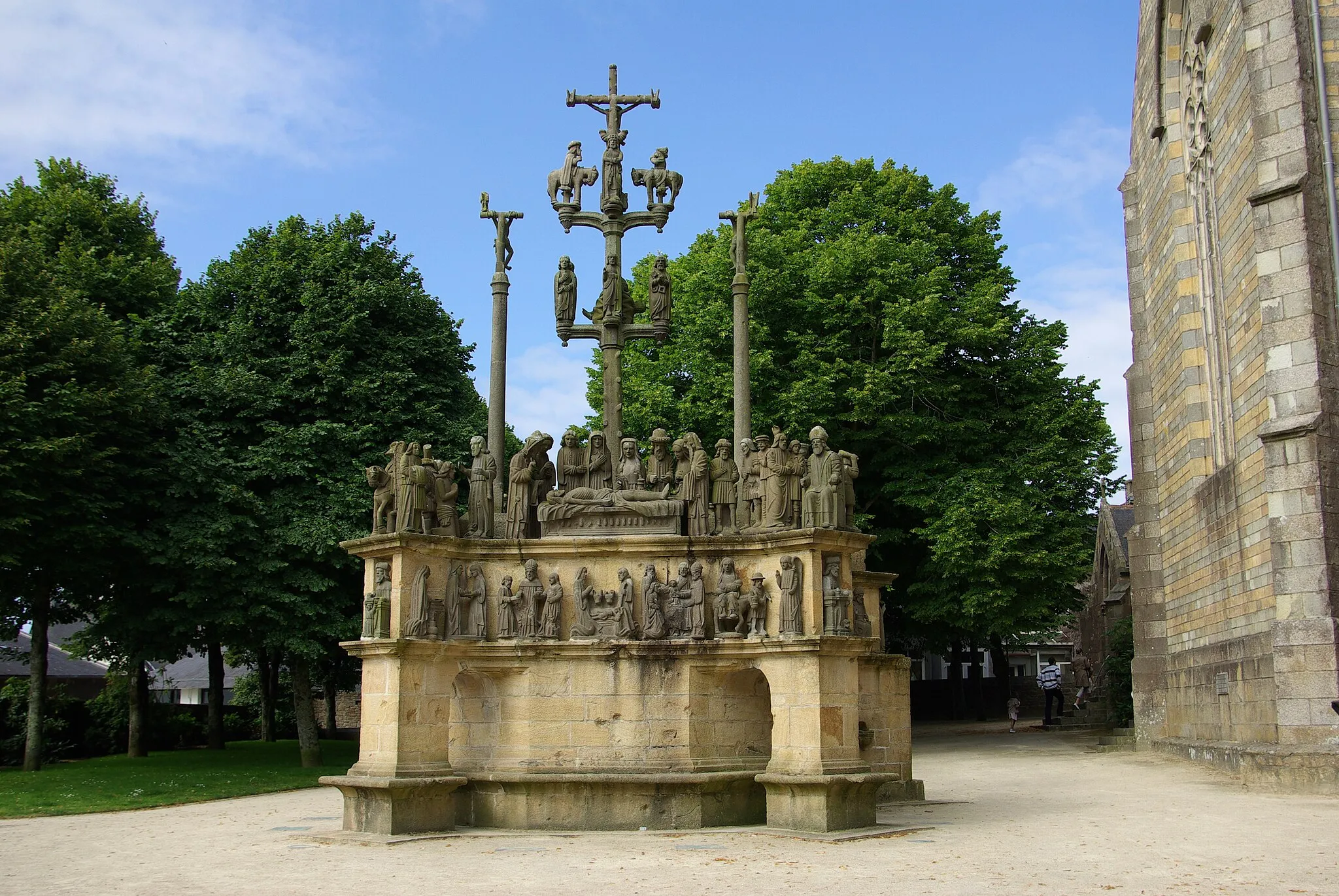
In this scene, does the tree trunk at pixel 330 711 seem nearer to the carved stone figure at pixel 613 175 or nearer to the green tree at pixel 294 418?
the green tree at pixel 294 418

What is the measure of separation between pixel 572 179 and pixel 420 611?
6806 mm

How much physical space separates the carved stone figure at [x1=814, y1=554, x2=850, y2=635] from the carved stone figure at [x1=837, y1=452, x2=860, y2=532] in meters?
0.48

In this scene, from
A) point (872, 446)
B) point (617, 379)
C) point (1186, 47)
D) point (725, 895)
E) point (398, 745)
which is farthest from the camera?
point (872, 446)

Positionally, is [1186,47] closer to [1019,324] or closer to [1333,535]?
[1019,324]

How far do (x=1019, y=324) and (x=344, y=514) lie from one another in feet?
57.2

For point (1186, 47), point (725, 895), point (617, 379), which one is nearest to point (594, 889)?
point (725, 895)

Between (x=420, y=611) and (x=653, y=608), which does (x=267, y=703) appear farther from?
(x=653, y=608)

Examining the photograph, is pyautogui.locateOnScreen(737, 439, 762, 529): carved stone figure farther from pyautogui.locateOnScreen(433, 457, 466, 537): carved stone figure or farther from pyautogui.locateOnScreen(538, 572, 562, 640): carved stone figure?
pyautogui.locateOnScreen(433, 457, 466, 537): carved stone figure

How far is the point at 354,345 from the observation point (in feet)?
88.9

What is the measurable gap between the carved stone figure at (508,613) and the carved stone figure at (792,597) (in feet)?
11.0

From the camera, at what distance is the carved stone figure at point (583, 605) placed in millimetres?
14836

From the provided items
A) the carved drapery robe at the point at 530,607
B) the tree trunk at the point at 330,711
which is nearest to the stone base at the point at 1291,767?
the carved drapery robe at the point at 530,607

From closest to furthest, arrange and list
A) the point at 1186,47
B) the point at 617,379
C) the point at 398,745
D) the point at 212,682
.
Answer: the point at 398,745 < the point at 617,379 < the point at 1186,47 < the point at 212,682

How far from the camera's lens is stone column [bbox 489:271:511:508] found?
55.9ft
